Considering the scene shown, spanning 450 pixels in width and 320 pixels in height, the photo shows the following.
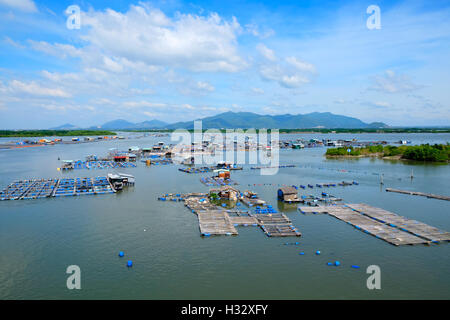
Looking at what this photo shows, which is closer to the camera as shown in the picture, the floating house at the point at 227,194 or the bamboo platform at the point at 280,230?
the bamboo platform at the point at 280,230

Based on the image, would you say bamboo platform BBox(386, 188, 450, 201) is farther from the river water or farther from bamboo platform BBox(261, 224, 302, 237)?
bamboo platform BBox(261, 224, 302, 237)

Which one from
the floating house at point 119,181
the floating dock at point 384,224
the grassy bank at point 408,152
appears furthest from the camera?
the grassy bank at point 408,152

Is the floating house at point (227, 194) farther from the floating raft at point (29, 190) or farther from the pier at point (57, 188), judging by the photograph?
the floating raft at point (29, 190)

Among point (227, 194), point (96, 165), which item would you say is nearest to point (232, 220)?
point (227, 194)

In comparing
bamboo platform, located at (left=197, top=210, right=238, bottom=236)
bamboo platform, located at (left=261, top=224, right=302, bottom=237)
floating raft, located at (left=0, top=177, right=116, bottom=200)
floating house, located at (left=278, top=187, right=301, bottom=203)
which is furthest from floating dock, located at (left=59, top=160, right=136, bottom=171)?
bamboo platform, located at (left=261, top=224, right=302, bottom=237)

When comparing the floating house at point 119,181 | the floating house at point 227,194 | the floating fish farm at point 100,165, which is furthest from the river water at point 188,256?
the floating fish farm at point 100,165
